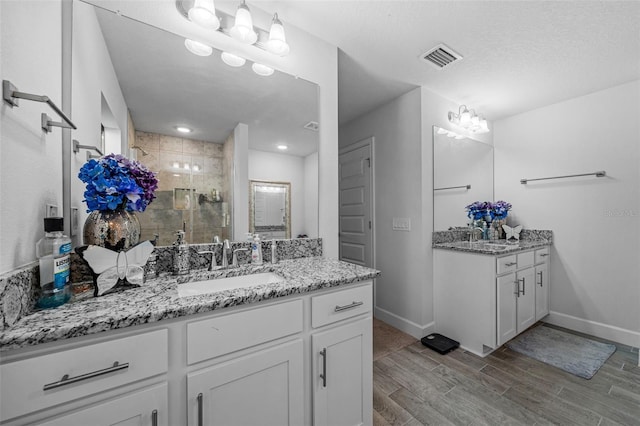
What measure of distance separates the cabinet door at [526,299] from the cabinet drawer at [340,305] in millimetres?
1858

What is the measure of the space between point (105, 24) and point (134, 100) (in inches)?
12.8

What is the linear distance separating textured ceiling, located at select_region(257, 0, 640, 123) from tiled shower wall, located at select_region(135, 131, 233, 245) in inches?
38.7

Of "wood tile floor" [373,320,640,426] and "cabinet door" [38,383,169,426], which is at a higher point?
"cabinet door" [38,383,169,426]

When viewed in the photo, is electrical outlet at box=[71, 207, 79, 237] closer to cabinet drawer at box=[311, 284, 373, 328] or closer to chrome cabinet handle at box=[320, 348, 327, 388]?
cabinet drawer at box=[311, 284, 373, 328]

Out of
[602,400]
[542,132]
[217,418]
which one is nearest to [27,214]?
[217,418]

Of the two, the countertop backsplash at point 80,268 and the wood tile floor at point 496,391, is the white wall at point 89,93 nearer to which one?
the countertop backsplash at point 80,268

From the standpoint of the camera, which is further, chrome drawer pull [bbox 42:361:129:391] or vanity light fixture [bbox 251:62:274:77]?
vanity light fixture [bbox 251:62:274:77]

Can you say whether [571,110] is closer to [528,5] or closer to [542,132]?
[542,132]

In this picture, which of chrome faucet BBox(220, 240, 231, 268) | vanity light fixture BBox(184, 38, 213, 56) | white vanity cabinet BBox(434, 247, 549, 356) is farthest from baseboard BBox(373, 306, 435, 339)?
vanity light fixture BBox(184, 38, 213, 56)

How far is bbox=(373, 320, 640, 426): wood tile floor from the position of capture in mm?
1485

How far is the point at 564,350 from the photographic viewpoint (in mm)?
2207

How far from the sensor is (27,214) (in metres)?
0.78

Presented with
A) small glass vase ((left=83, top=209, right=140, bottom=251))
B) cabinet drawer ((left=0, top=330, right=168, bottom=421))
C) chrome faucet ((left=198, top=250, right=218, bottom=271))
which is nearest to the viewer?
cabinet drawer ((left=0, top=330, right=168, bottom=421))

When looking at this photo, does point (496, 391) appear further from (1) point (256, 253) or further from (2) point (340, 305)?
(1) point (256, 253)
